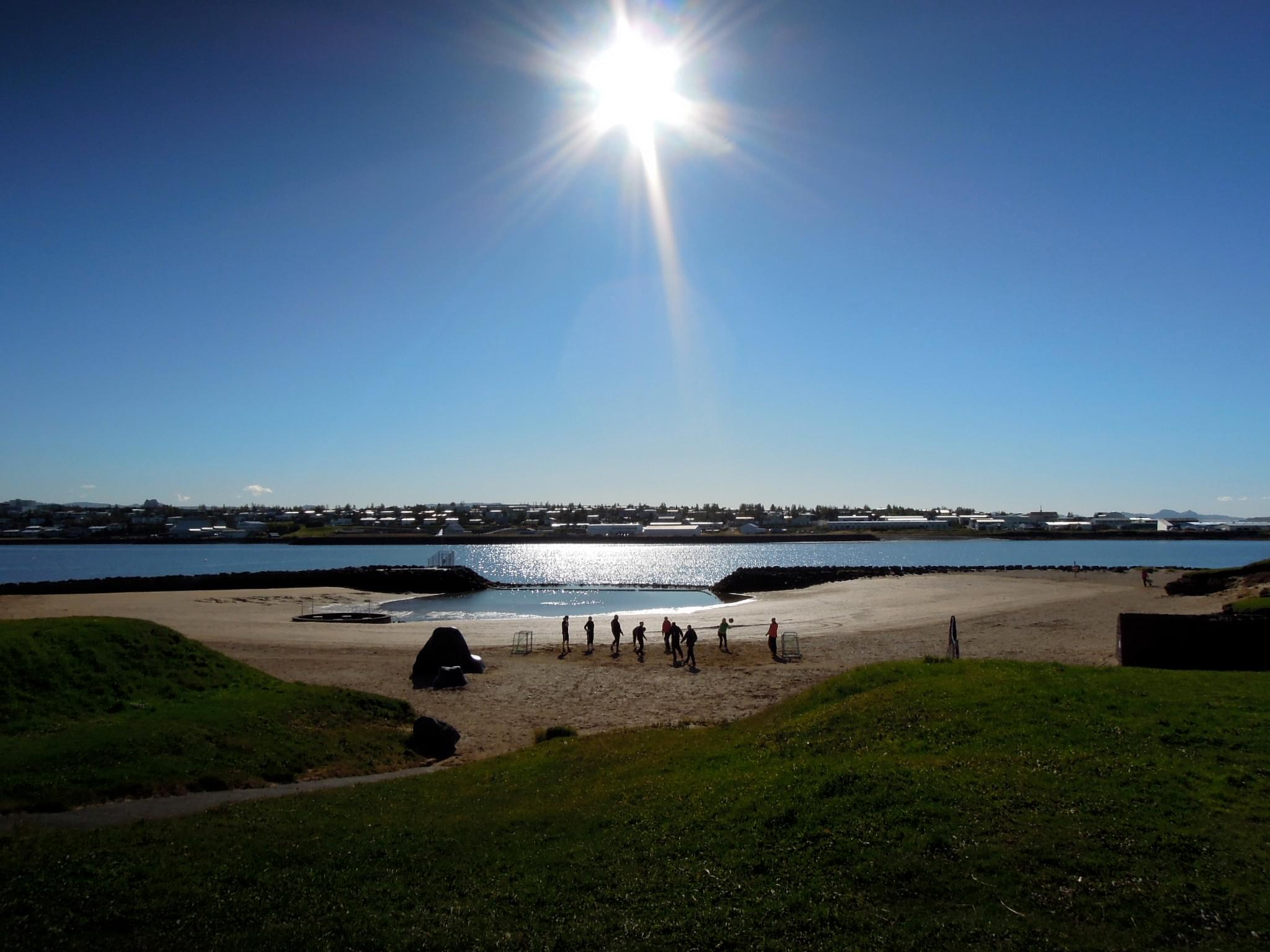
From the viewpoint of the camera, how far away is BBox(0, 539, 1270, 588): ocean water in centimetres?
11175

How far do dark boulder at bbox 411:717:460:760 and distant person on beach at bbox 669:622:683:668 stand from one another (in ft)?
46.9

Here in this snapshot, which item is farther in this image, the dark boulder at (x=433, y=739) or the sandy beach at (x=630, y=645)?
the sandy beach at (x=630, y=645)

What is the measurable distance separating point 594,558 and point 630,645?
127406 millimetres

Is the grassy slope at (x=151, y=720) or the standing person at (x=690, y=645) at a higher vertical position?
the grassy slope at (x=151, y=720)

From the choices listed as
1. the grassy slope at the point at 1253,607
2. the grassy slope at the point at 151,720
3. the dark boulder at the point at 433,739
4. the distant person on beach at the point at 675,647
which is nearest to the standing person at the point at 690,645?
the distant person on beach at the point at 675,647

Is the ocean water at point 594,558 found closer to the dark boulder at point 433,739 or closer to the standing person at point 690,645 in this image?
the standing person at point 690,645

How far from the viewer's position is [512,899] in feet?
25.0

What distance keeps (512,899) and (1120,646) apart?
18889 mm

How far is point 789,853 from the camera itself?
26.1 ft

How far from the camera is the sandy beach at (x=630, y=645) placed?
23.5m

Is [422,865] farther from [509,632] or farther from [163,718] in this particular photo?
[509,632]

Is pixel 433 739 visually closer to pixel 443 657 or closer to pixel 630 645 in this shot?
pixel 443 657

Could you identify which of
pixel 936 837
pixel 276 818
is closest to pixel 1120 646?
pixel 936 837

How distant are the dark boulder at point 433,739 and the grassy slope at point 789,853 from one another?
639cm
